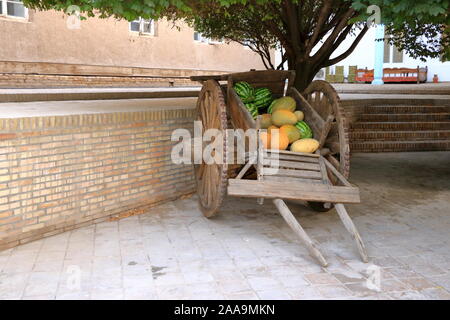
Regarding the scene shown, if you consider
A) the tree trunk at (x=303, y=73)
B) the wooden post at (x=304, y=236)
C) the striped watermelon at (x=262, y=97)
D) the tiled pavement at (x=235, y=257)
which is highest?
the tree trunk at (x=303, y=73)

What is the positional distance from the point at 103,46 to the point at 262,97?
1029cm

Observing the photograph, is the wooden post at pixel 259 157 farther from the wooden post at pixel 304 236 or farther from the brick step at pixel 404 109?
the brick step at pixel 404 109

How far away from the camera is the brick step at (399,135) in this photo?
1000 centimetres

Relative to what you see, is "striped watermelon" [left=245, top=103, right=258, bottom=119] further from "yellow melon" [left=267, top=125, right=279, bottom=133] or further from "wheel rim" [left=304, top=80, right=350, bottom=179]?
"wheel rim" [left=304, top=80, right=350, bottom=179]

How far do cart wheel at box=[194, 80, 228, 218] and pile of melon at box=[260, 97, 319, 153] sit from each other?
51cm

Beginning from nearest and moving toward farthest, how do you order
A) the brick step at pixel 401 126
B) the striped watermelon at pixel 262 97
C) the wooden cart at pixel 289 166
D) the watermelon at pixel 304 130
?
1. the wooden cart at pixel 289 166
2. the watermelon at pixel 304 130
3. the striped watermelon at pixel 262 97
4. the brick step at pixel 401 126

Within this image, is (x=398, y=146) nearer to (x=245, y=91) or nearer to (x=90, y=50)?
(x=245, y=91)

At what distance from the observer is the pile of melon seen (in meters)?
5.27

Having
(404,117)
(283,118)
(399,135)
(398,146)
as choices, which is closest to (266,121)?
(283,118)

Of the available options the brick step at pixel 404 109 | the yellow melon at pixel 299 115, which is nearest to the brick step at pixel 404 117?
the brick step at pixel 404 109

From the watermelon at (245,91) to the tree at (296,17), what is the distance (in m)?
0.93

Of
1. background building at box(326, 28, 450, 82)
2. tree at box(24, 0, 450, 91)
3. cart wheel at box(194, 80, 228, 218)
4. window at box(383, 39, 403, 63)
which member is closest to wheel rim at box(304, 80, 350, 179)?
tree at box(24, 0, 450, 91)
